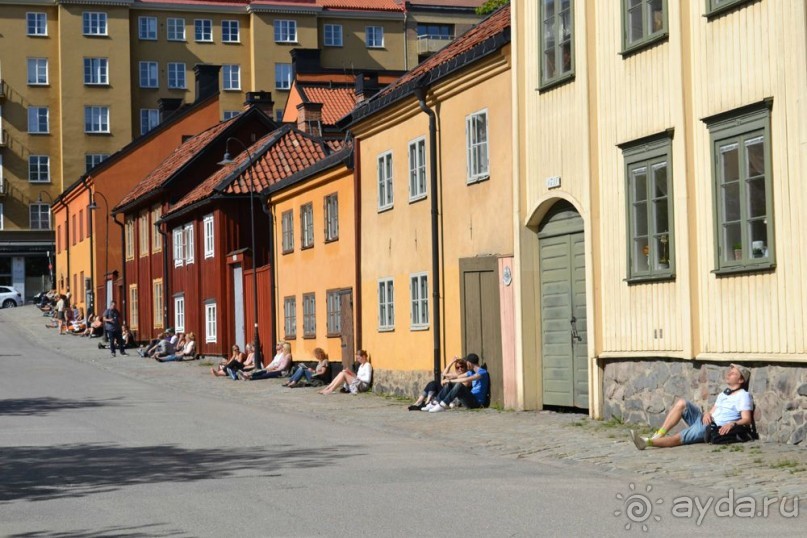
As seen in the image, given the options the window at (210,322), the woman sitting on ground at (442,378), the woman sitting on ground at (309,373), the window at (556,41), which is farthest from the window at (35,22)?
the window at (556,41)

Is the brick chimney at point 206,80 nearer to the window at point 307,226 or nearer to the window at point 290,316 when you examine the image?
the window at point 290,316

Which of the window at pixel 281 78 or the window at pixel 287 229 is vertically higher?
the window at pixel 281 78

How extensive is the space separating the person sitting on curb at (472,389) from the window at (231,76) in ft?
228

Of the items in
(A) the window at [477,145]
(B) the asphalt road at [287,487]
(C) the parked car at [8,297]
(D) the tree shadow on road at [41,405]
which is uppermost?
(A) the window at [477,145]

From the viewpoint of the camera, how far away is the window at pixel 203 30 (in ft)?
298

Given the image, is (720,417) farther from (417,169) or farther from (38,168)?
(38,168)

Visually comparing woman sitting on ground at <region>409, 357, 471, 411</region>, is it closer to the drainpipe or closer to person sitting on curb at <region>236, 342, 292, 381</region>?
the drainpipe

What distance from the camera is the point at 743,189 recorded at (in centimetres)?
1611

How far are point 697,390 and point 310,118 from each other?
36.0 m

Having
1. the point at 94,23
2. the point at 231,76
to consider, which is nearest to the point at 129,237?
the point at 94,23

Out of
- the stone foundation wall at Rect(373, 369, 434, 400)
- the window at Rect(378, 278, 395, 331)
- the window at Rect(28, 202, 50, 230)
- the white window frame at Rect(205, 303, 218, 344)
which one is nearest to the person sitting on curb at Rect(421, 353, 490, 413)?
the stone foundation wall at Rect(373, 369, 434, 400)

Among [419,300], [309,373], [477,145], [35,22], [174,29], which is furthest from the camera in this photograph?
[174,29]

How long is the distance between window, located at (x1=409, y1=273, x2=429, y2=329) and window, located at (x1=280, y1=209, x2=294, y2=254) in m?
9.35

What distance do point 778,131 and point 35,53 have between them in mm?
77674
